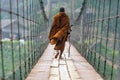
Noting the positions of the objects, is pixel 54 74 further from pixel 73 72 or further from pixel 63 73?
pixel 73 72

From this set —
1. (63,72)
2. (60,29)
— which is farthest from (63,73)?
(60,29)

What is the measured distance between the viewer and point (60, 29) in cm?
500

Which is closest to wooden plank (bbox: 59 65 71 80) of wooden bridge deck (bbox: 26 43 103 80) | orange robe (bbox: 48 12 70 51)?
wooden bridge deck (bbox: 26 43 103 80)

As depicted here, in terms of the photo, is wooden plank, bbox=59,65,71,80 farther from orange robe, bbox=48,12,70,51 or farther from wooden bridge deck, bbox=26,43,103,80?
orange robe, bbox=48,12,70,51

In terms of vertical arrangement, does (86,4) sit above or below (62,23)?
above

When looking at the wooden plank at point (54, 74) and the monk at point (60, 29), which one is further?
the monk at point (60, 29)

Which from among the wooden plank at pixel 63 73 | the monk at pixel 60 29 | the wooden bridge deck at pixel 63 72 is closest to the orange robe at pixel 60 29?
the monk at pixel 60 29

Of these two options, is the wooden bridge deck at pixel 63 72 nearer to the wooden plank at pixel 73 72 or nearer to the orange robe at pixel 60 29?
the wooden plank at pixel 73 72

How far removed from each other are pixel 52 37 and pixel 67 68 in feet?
3.35

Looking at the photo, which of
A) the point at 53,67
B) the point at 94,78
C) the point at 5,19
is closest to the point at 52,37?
the point at 53,67

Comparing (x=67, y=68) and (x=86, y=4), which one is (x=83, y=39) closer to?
(x=86, y=4)

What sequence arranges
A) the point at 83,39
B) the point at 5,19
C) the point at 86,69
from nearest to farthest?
the point at 86,69, the point at 83,39, the point at 5,19

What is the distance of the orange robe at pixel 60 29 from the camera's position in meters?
4.89

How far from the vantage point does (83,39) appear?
5906 mm
